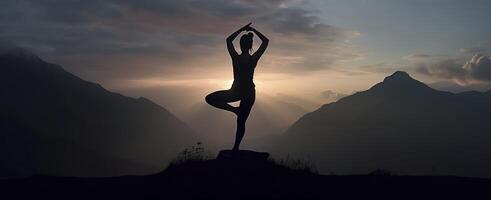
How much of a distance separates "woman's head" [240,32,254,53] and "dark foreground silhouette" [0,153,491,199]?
297cm

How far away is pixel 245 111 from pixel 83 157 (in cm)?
19328

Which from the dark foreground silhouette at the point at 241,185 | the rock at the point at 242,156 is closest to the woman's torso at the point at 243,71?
the rock at the point at 242,156

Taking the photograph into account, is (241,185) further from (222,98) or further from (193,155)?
(193,155)

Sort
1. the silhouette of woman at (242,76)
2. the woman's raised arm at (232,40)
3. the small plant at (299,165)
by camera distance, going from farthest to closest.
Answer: the small plant at (299,165)
the silhouette of woman at (242,76)
the woman's raised arm at (232,40)

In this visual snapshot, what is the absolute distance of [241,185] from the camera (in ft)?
35.6

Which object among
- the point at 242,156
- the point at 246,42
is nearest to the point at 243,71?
the point at 246,42

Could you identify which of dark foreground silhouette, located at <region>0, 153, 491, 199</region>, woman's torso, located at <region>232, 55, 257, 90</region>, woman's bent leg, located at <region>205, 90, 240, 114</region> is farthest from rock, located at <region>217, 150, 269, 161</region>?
woman's torso, located at <region>232, 55, 257, 90</region>

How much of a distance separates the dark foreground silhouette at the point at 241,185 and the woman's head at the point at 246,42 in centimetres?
297

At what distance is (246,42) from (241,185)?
3938 mm

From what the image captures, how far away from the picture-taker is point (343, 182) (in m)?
12.1

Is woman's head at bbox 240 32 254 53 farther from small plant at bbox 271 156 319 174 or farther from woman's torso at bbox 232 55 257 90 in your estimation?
small plant at bbox 271 156 319 174

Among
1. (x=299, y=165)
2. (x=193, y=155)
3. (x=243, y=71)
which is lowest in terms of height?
(x=299, y=165)

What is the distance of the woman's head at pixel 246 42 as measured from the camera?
12469 millimetres

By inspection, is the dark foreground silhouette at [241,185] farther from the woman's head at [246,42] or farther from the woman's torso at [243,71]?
the woman's head at [246,42]
